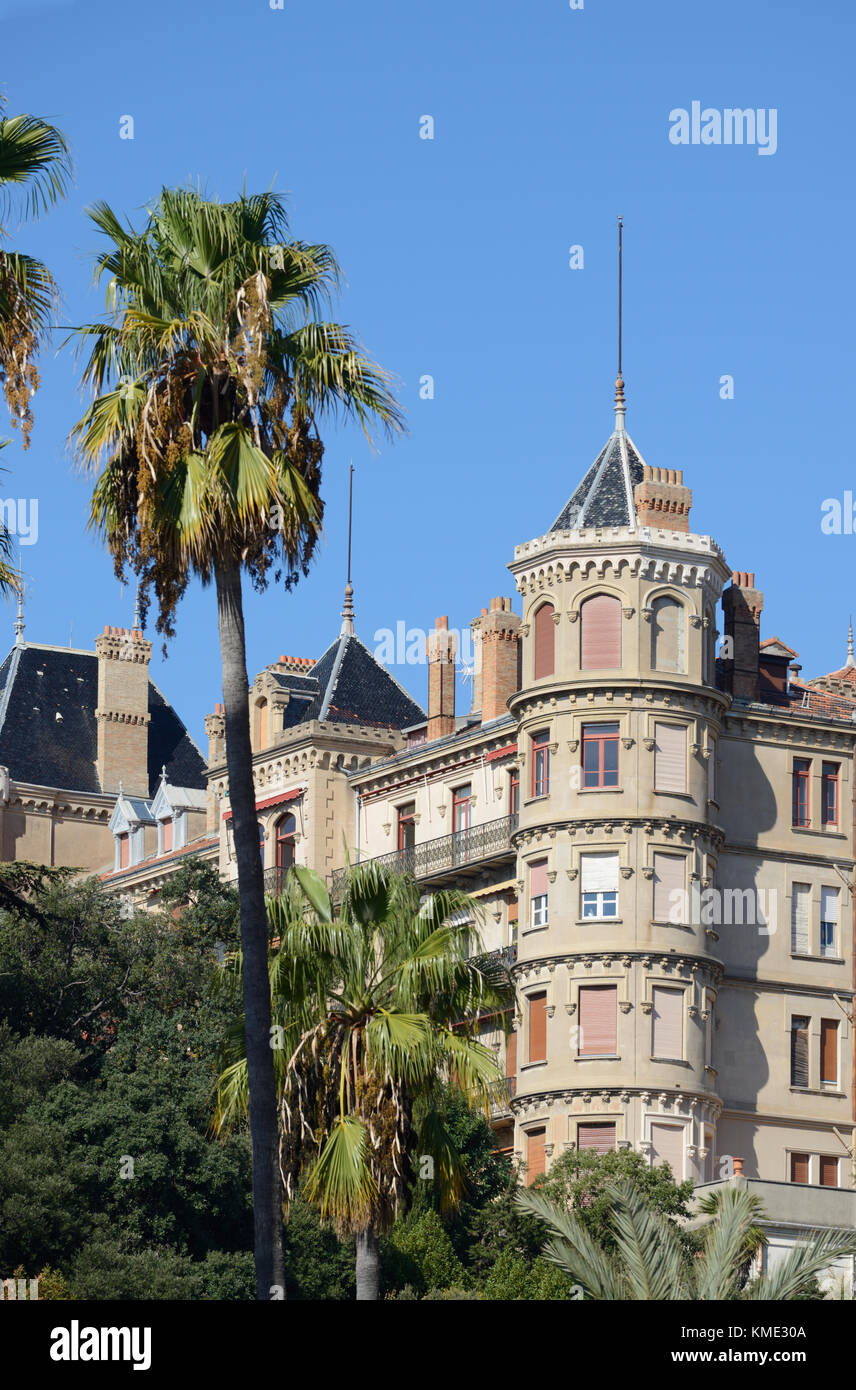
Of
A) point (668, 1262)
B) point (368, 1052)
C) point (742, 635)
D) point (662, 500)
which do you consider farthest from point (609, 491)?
point (668, 1262)

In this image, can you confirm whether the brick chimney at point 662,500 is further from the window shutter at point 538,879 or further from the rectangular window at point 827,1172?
the rectangular window at point 827,1172

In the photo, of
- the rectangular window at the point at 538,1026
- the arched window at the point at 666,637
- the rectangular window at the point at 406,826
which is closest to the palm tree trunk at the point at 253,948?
the rectangular window at the point at 538,1026

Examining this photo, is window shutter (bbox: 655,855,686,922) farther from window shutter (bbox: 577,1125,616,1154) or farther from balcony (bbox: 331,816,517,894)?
balcony (bbox: 331,816,517,894)

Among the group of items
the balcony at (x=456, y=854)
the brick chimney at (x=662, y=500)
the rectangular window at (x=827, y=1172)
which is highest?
the brick chimney at (x=662, y=500)

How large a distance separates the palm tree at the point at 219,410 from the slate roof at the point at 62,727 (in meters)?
71.2

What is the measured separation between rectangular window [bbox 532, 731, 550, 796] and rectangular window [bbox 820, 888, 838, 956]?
8.78 metres

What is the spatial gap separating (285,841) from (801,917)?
18.0 meters

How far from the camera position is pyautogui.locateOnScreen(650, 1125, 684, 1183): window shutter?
61969mm

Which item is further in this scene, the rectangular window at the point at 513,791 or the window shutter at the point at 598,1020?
the rectangular window at the point at 513,791

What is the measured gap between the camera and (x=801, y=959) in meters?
68.5

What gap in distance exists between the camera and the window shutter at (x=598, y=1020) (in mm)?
63062

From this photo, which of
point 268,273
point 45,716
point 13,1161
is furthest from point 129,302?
point 45,716

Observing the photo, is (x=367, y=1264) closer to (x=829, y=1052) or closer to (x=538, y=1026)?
(x=538, y=1026)

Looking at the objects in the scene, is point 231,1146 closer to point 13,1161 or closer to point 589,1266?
point 13,1161
